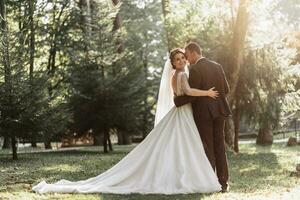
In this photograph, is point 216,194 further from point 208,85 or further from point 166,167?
point 208,85

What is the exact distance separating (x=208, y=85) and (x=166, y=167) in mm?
1652

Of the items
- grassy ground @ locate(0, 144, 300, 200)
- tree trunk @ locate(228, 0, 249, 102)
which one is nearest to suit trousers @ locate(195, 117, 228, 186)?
grassy ground @ locate(0, 144, 300, 200)

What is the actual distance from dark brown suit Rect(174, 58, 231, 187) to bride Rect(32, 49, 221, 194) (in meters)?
0.13

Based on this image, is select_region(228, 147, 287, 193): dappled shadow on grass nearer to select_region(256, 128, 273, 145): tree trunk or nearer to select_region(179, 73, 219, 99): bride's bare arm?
select_region(179, 73, 219, 99): bride's bare arm

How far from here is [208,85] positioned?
31.5 feet

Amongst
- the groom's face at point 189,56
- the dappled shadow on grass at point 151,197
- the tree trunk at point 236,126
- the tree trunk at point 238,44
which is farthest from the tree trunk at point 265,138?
the dappled shadow on grass at point 151,197

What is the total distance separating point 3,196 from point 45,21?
27.5 meters

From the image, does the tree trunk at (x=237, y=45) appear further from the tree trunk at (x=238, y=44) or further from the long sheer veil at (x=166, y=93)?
the long sheer veil at (x=166, y=93)

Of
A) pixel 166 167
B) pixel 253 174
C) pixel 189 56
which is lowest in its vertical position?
pixel 253 174

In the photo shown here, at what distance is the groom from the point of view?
957 centimetres

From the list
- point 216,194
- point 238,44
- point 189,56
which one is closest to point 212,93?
point 189,56

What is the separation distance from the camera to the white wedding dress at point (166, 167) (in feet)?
30.8

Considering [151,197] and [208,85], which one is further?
[208,85]

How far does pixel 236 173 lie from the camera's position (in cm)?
1373
